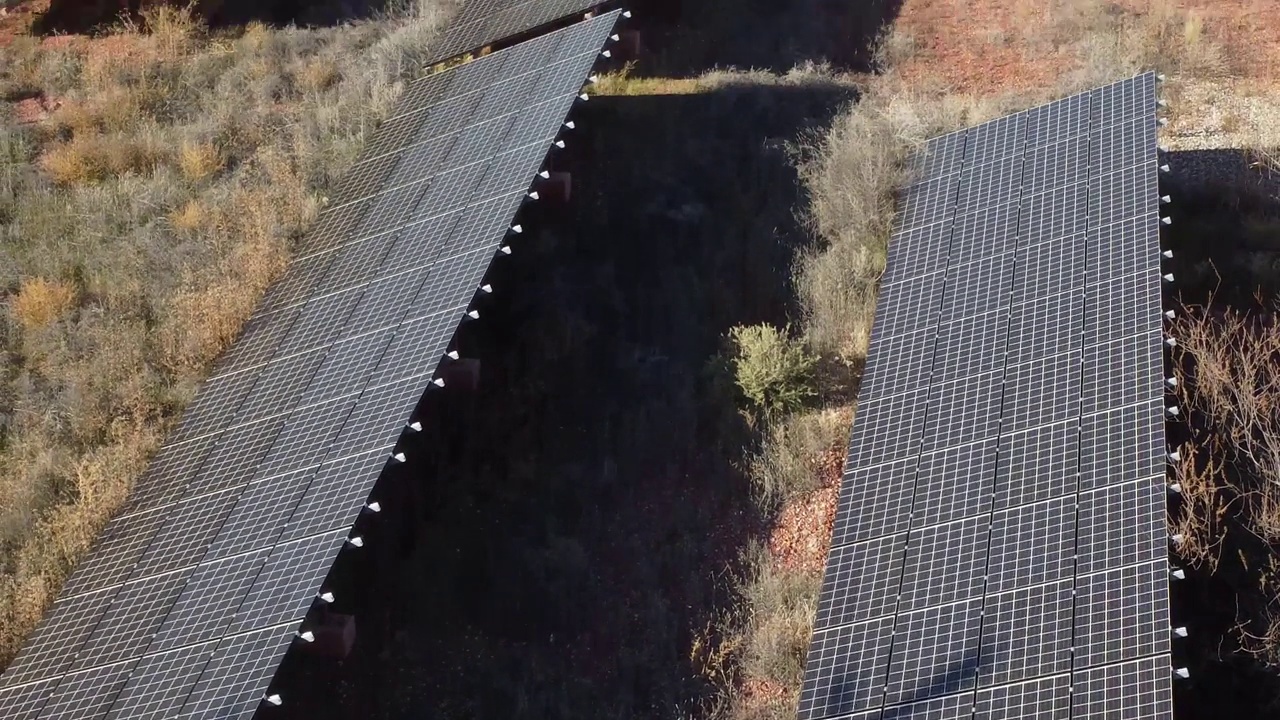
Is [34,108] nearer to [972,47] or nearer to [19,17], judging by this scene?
[19,17]

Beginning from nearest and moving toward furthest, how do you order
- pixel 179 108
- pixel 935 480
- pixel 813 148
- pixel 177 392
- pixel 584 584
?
pixel 935 480 → pixel 584 584 → pixel 177 392 → pixel 813 148 → pixel 179 108

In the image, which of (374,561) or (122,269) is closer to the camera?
(374,561)

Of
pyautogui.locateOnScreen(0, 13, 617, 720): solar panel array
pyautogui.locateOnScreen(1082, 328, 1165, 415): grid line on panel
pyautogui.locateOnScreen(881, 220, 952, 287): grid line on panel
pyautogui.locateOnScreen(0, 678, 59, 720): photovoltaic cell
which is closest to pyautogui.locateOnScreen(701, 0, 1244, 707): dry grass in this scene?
pyautogui.locateOnScreen(881, 220, 952, 287): grid line on panel

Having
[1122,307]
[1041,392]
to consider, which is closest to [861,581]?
[1041,392]

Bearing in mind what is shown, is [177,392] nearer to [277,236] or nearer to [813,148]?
[277,236]

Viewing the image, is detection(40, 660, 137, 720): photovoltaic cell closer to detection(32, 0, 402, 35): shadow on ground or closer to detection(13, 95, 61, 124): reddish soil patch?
detection(13, 95, 61, 124): reddish soil patch

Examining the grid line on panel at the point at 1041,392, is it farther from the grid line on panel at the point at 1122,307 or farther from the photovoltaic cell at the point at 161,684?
the photovoltaic cell at the point at 161,684

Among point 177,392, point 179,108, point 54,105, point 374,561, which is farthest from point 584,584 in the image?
point 54,105

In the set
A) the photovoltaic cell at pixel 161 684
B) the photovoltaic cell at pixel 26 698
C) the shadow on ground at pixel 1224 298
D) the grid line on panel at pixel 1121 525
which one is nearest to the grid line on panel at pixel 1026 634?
the grid line on panel at pixel 1121 525
